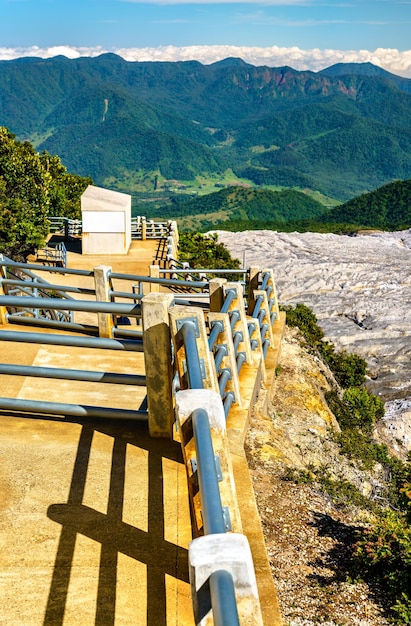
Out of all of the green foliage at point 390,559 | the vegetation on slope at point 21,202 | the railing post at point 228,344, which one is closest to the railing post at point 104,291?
the railing post at point 228,344

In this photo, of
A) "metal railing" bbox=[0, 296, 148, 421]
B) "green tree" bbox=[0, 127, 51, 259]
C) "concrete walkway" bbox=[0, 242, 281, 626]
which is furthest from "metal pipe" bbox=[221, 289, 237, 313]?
"green tree" bbox=[0, 127, 51, 259]

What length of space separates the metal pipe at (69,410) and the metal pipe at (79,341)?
20.5 inches

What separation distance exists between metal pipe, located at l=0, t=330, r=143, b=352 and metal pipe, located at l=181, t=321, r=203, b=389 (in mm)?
959

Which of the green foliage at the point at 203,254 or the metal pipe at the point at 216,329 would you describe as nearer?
the metal pipe at the point at 216,329

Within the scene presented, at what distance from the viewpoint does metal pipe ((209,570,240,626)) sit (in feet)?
6.04

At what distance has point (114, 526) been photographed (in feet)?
13.6

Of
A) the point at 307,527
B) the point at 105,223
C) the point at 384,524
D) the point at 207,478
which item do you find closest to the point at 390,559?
the point at 384,524

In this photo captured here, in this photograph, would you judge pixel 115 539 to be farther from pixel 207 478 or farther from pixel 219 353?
pixel 219 353

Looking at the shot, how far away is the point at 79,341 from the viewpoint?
5180 millimetres

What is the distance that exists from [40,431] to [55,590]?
1.90 metres

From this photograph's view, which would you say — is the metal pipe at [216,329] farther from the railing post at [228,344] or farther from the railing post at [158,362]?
the railing post at [158,362]

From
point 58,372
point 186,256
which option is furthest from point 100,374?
point 186,256

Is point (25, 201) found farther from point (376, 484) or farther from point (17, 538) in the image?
point (17, 538)

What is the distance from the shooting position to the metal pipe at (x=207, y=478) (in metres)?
2.39
